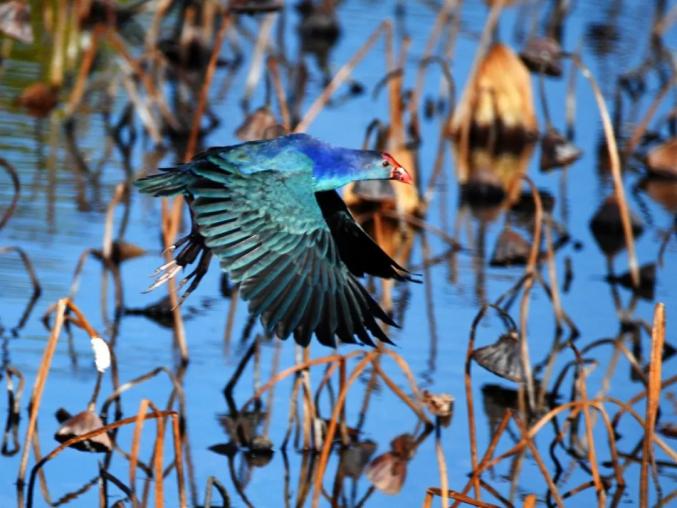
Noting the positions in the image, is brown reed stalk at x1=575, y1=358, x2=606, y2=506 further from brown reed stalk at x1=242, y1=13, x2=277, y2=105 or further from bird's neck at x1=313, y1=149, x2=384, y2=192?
brown reed stalk at x1=242, y1=13, x2=277, y2=105

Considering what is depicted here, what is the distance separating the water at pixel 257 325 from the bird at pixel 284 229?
782 millimetres

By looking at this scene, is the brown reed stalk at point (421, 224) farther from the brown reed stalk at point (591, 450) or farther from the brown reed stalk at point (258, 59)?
the brown reed stalk at point (591, 450)

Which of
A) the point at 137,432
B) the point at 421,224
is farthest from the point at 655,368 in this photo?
the point at 421,224

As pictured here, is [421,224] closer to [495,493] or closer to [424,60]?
[424,60]

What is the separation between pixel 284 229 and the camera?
157 inches

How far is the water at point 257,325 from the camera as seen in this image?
4707 mm

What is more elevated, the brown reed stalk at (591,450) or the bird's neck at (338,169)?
the bird's neck at (338,169)

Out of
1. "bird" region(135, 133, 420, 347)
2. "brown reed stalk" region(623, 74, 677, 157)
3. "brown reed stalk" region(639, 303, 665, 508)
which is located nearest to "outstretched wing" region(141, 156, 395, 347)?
"bird" region(135, 133, 420, 347)

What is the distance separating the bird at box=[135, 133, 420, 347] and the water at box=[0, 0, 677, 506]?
782 mm

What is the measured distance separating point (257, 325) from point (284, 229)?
1.83 m

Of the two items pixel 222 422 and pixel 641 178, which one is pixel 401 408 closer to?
pixel 222 422

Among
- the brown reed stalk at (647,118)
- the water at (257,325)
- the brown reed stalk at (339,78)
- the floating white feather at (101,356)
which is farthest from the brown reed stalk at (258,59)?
the floating white feather at (101,356)

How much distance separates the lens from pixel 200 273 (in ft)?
14.3

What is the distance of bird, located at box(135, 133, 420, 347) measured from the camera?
152 inches
